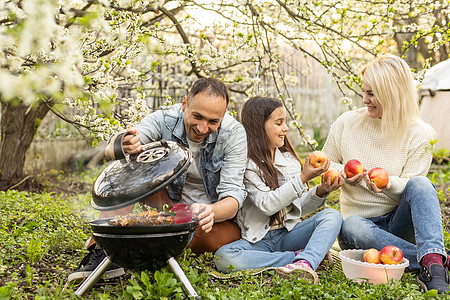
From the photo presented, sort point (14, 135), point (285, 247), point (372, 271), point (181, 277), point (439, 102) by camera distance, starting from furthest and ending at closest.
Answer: point (439, 102), point (14, 135), point (285, 247), point (372, 271), point (181, 277)

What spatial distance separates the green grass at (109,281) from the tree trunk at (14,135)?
1856 mm

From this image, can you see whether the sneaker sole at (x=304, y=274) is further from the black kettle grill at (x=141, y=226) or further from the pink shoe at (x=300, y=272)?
the black kettle grill at (x=141, y=226)

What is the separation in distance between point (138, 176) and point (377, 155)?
6.24 feet

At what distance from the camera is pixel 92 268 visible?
2805mm

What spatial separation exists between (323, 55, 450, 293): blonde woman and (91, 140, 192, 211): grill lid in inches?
53.7

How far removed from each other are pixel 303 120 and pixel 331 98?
4.62 feet

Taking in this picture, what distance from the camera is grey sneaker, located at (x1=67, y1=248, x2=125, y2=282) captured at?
2.75 m

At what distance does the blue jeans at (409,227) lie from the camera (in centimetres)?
299

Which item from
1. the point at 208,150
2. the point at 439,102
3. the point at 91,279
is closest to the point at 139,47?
the point at 208,150

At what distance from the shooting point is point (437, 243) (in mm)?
2953

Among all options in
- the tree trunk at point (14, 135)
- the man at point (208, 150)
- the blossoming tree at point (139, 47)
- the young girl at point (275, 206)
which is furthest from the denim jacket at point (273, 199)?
the tree trunk at point (14, 135)

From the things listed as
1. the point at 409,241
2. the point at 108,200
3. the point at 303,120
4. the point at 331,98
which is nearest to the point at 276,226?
the point at 409,241

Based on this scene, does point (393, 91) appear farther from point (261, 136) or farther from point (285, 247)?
point (285, 247)

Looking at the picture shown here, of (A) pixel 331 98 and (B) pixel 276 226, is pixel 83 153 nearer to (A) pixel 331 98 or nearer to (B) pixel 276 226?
(B) pixel 276 226
